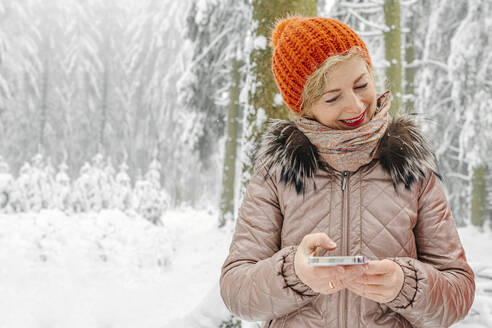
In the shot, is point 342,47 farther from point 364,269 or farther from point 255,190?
point 364,269

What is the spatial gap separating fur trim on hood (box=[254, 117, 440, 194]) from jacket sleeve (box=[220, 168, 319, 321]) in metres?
0.09

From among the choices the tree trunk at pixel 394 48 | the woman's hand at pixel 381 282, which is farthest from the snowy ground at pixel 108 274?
the tree trunk at pixel 394 48

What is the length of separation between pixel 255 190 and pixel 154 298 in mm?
5636

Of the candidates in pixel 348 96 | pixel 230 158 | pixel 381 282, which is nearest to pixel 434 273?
pixel 381 282

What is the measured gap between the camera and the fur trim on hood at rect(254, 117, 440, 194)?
54.5 inches

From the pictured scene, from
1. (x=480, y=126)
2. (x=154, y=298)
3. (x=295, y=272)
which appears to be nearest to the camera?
(x=295, y=272)

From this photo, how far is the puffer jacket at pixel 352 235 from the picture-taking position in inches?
48.3

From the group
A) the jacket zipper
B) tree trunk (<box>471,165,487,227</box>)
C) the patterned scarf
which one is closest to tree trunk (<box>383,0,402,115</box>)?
the patterned scarf

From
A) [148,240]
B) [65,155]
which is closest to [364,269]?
[148,240]

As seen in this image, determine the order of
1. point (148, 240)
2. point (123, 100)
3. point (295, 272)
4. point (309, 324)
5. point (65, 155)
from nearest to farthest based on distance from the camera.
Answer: point (295, 272)
point (309, 324)
point (148, 240)
point (65, 155)
point (123, 100)

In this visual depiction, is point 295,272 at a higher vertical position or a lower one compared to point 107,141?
higher

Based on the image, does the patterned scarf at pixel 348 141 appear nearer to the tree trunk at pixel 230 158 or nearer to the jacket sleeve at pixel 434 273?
the jacket sleeve at pixel 434 273

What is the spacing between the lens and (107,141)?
75.6 ft

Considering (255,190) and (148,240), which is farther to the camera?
(148,240)
